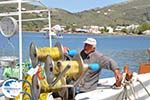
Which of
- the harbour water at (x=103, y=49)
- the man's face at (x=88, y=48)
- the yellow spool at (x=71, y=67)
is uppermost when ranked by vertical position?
the man's face at (x=88, y=48)

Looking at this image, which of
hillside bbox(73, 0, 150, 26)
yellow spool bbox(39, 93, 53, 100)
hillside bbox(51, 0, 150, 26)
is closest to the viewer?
yellow spool bbox(39, 93, 53, 100)

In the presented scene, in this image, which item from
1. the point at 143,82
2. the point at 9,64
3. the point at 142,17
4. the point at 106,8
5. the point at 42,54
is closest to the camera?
the point at 42,54

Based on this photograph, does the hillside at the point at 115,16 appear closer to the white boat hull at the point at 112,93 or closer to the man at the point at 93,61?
the white boat hull at the point at 112,93

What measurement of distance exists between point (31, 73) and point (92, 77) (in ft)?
4.95

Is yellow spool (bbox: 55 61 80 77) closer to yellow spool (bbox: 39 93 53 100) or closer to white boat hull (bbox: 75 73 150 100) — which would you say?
yellow spool (bbox: 39 93 53 100)

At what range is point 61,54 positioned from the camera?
6051 mm

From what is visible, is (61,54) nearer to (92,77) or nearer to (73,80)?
(73,80)

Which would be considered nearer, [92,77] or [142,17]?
[92,77]

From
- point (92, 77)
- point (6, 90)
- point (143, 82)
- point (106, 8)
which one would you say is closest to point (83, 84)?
point (92, 77)

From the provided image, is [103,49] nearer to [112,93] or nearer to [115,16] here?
[112,93]

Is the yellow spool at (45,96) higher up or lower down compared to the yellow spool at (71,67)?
lower down

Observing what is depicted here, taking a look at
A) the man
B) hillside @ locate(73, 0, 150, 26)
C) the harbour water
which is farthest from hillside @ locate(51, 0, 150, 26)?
the man

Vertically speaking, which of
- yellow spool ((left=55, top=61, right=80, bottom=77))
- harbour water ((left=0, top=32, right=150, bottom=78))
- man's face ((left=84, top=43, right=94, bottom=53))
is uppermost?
man's face ((left=84, top=43, right=94, bottom=53))

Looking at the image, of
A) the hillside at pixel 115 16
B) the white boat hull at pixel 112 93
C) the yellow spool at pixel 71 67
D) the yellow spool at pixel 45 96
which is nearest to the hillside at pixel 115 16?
the hillside at pixel 115 16
